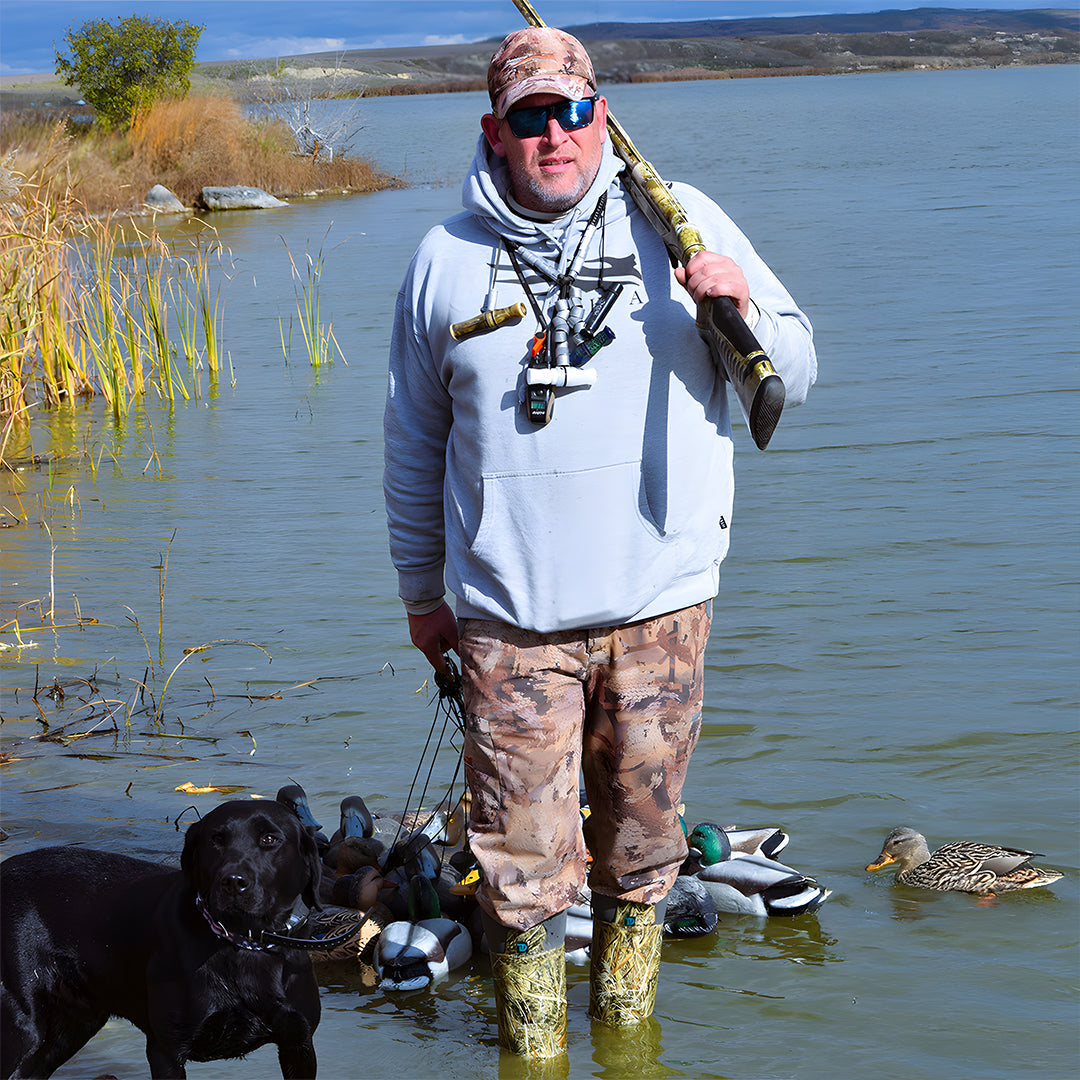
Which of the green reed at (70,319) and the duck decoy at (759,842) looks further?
the green reed at (70,319)

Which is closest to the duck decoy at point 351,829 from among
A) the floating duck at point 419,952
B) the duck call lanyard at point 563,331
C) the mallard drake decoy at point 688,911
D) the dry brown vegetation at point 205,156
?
the floating duck at point 419,952

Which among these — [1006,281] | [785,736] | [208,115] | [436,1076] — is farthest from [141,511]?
[208,115]

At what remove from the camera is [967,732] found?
19.1ft

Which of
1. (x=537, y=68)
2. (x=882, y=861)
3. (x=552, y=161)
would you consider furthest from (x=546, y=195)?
(x=882, y=861)

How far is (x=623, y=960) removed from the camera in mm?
3738

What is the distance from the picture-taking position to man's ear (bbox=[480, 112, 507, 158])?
Result: 342 centimetres

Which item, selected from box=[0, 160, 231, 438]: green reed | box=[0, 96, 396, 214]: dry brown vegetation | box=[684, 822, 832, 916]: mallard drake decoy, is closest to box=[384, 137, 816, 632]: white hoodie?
box=[684, 822, 832, 916]: mallard drake decoy

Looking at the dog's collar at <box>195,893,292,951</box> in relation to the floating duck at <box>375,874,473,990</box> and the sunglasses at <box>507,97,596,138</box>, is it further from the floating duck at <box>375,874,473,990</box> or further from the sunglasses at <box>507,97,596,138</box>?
the sunglasses at <box>507,97,596,138</box>

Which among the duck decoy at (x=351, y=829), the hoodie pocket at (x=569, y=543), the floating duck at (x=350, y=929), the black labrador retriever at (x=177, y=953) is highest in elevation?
the hoodie pocket at (x=569, y=543)

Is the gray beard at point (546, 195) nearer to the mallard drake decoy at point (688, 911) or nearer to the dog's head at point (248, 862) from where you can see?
the dog's head at point (248, 862)

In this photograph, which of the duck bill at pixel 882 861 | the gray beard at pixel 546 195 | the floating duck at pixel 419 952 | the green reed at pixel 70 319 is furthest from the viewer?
the green reed at pixel 70 319

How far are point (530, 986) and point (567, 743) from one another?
0.68 meters

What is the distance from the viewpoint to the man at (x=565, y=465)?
10.8 ft

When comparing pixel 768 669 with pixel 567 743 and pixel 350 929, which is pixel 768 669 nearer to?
pixel 350 929
